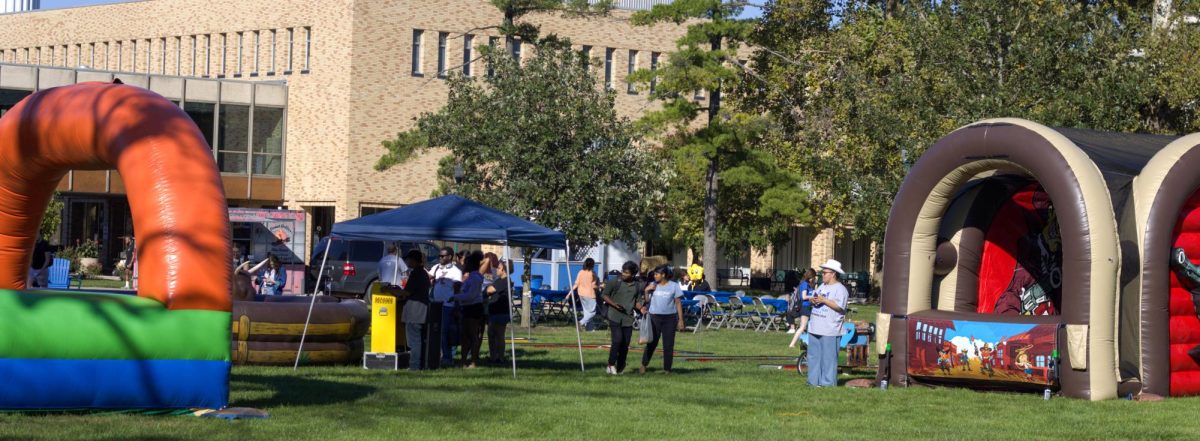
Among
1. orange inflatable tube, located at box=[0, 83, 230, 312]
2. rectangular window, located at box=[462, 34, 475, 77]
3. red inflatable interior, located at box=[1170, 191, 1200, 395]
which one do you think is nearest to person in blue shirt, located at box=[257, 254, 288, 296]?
orange inflatable tube, located at box=[0, 83, 230, 312]

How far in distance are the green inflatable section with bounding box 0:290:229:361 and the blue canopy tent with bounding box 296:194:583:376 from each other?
593cm

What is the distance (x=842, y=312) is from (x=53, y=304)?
8.95 m

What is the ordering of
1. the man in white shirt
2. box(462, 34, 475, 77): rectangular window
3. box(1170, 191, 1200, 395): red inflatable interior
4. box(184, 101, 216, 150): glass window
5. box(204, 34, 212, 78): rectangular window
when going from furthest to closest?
box(204, 34, 212, 78): rectangular window
box(462, 34, 475, 77): rectangular window
box(184, 101, 216, 150): glass window
the man in white shirt
box(1170, 191, 1200, 395): red inflatable interior

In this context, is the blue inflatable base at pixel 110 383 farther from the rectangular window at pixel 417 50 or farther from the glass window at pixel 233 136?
the glass window at pixel 233 136

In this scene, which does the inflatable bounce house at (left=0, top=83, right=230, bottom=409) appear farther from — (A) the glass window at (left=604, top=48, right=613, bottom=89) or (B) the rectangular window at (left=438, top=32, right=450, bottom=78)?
(A) the glass window at (left=604, top=48, right=613, bottom=89)

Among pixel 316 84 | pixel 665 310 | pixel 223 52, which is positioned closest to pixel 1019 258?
pixel 665 310

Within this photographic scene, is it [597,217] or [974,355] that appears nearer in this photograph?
[974,355]

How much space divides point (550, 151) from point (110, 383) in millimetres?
21198

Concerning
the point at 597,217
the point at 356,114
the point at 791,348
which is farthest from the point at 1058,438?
the point at 356,114

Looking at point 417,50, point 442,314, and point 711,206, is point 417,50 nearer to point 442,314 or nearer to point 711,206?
point 711,206

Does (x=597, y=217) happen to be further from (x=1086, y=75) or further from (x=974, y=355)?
(x=974, y=355)

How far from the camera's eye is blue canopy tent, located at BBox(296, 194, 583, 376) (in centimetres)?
1931

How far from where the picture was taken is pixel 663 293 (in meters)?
19.8

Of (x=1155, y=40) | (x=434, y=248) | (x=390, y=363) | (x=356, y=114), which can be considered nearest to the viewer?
(x=390, y=363)
